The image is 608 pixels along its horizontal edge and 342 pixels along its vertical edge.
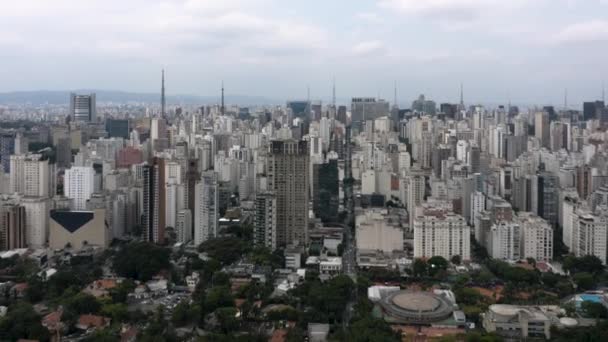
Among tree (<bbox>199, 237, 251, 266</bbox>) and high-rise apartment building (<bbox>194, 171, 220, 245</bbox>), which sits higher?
high-rise apartment building (<bbox>194, 171, 220, 245</bbox>)

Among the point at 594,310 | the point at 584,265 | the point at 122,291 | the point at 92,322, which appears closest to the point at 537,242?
the point at 584,265

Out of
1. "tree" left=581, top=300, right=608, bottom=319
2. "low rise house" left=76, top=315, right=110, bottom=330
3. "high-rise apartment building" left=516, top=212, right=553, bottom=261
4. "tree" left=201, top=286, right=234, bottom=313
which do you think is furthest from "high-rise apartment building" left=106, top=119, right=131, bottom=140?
"tree" left=581, top=300, right=608, bottom=319

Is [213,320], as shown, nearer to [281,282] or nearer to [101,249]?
[281,282]

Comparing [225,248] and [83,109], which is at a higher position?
[83,109]

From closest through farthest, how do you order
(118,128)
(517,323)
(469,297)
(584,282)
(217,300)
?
1. (517,323)
2. (217,300)
3. (469,297)
4. (584,282)
5. (118,128)

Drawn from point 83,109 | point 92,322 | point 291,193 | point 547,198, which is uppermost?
point 83,109

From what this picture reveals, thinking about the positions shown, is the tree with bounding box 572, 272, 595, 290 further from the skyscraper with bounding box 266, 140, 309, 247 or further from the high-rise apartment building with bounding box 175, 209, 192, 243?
the high-rise apartment building with bounding box 175, 209, 192, 243

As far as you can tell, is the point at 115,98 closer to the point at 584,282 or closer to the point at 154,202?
the point at 154,202

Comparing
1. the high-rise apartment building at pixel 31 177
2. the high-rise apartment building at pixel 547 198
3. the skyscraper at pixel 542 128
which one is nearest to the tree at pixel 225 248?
the high-rise apartment building at pixel 31 177

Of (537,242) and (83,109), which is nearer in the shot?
(537,242)
